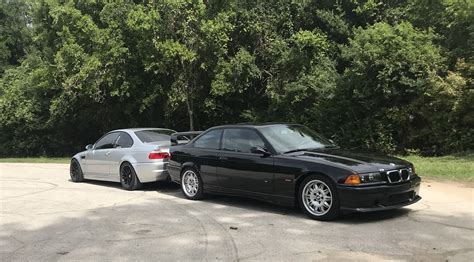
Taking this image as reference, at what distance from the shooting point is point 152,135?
13.3 m

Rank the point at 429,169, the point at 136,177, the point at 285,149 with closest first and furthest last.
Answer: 1. the point at 285,149
2. the point at 136,177
3. the point at 429,169

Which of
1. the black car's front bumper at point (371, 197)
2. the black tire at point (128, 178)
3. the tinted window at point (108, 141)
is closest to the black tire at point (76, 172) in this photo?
the tinted window at point (108, 141)

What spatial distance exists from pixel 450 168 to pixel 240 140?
6.52 m

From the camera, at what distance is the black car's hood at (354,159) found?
7973mm

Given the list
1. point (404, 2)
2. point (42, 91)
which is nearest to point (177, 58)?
point (404, 2)

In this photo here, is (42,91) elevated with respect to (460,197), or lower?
elevated

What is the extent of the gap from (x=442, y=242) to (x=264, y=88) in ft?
55.7

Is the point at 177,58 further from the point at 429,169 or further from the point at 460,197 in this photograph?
the point at 460,197

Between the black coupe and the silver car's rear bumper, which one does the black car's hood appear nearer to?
the black coupe

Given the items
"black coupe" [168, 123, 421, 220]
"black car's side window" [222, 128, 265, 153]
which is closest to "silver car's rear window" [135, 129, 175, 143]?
"black coupe" [168, 123, 421, 220]

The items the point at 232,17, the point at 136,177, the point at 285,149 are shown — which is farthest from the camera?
the point at 232,17

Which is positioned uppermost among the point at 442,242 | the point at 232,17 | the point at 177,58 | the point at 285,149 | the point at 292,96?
the point at 232,17

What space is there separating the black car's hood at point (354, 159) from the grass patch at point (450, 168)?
425cm

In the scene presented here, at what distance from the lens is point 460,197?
994 centimetres
